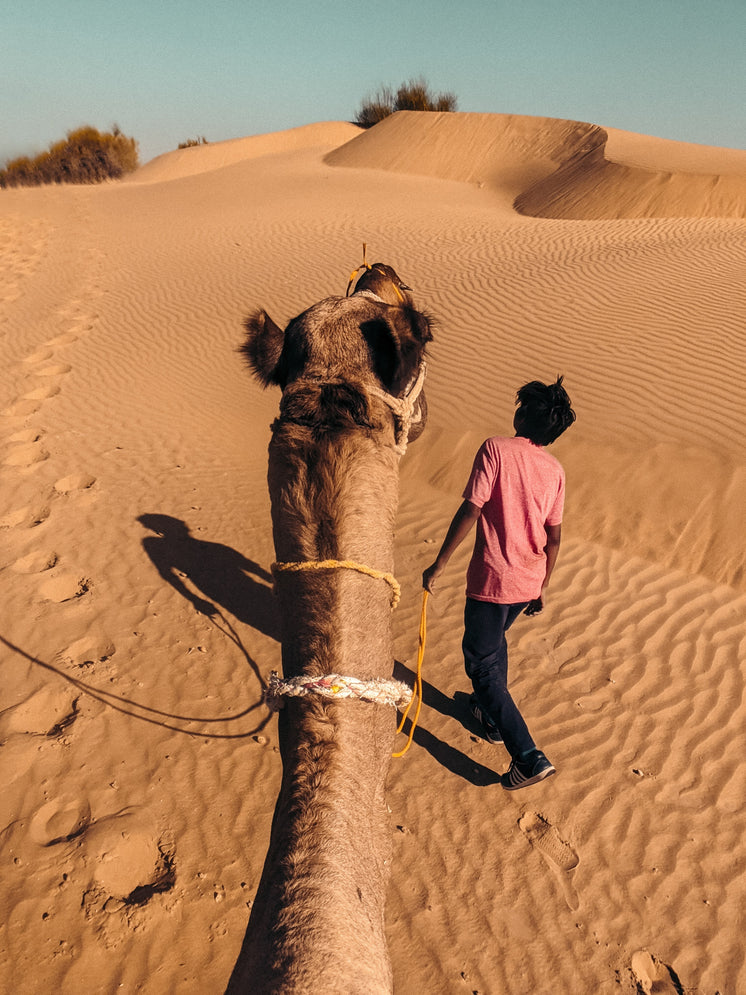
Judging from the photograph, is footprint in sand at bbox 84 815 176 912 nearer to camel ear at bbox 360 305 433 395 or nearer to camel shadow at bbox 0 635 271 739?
camel shadow at bbox 0 635 271 739

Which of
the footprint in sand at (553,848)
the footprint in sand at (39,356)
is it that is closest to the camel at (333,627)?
the footprint in sand at (553,848)

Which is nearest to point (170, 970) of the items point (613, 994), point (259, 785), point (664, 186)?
point (259, 785)

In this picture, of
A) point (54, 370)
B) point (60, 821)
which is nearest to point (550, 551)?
point (60, 821)

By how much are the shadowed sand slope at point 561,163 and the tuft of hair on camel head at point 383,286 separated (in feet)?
70.7

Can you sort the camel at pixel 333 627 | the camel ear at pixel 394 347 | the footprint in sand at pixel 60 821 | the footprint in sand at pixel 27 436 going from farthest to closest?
1. the footprint in sand at pixel 27 436
2. the footprint in sand at pixel 60 821
3. the camel ear at pixel 394 347
4. the camel at pixel 333 627

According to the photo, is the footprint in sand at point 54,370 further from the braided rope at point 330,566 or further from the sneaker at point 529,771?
the braided rope at point 330,566

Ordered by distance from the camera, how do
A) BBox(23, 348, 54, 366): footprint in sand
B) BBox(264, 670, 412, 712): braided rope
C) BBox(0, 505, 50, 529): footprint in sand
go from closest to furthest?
1. BBox(264, 670, 412, 712): braided rope
2. BBox(0, 505, 50, 529): footprint in sand
3. BBox(23, 348, 54, 366): footprint in sand

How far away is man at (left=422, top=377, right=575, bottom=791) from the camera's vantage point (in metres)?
3.02

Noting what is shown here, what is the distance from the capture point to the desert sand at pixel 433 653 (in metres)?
3.20

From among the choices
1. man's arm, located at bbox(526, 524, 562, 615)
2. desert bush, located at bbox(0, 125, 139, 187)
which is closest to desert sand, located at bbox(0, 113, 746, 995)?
man's arm, located at bbox(526, 524, 562, 615)

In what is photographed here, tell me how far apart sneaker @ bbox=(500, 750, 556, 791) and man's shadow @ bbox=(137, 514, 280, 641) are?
2.27 meters

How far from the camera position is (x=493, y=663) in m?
3.44

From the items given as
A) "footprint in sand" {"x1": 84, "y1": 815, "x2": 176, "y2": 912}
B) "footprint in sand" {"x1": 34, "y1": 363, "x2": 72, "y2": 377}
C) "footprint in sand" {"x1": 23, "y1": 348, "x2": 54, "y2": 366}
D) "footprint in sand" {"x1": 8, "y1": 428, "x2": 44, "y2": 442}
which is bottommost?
"footprint in sand" {"x1": 84, "y1": 815, "x2": 176, "y2": 912}

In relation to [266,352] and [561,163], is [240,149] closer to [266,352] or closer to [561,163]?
[561,163]
